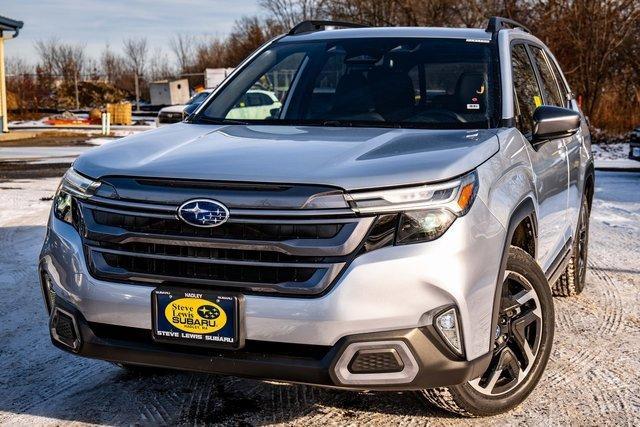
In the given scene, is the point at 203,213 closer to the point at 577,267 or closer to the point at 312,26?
the point at 312,26

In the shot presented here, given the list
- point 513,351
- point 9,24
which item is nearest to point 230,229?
point 513,351

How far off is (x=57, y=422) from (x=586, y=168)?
3.95m

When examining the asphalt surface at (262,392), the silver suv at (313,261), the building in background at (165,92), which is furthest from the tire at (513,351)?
the building in background at (165,92)

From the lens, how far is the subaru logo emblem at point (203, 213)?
3008 mm

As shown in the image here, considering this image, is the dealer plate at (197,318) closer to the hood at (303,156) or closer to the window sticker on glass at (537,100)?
the hood at (303,156)

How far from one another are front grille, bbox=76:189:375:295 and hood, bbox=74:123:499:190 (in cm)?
15

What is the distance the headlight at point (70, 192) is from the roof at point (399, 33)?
2.13 meters

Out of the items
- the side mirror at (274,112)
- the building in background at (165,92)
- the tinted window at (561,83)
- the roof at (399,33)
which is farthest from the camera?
the building in background at (165,92)

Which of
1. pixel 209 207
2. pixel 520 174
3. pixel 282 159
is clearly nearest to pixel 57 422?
pixel 209 207

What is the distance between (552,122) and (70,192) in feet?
7.64

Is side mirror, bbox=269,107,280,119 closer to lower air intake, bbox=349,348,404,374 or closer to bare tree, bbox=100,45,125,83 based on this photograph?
lower air intake, bbox=349,348,404,374

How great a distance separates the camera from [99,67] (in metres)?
69.3

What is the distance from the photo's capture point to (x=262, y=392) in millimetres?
3938

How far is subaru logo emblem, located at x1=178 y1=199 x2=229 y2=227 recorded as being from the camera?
301cm
